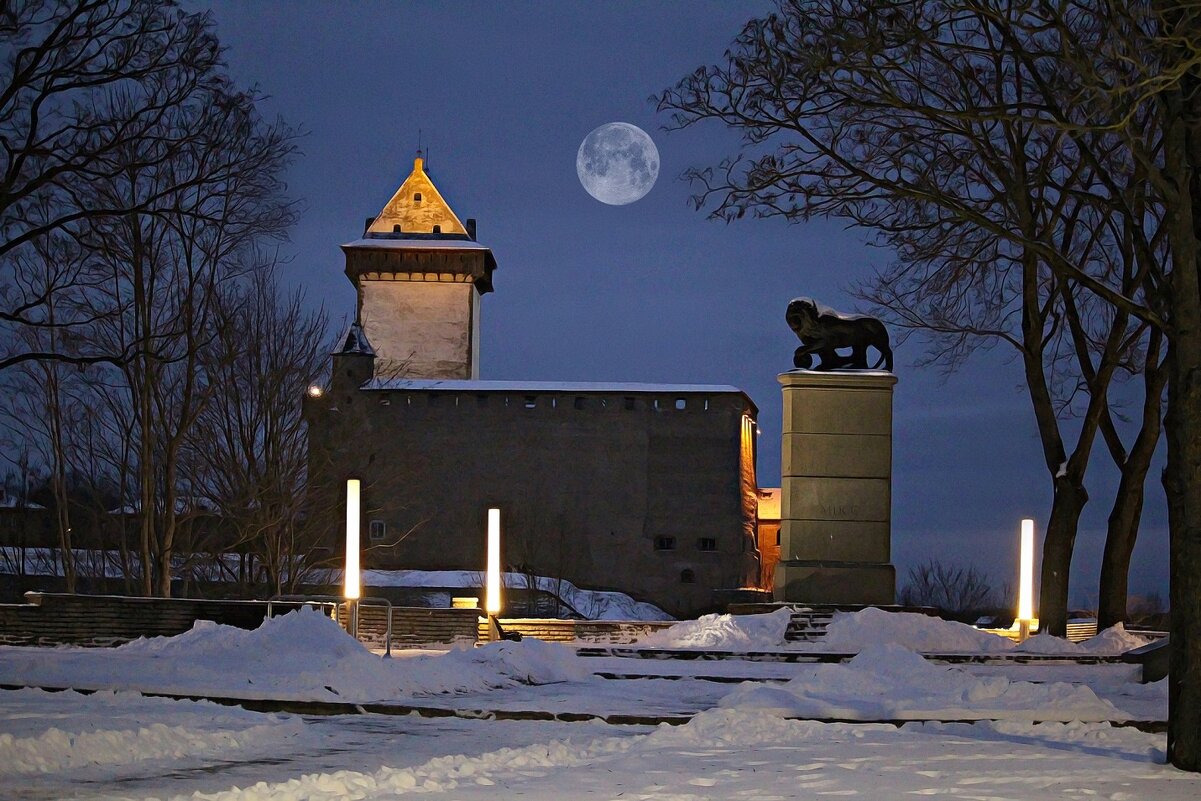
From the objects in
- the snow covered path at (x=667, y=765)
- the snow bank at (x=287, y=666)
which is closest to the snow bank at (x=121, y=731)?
the snow covered path at (x=667, y=765)

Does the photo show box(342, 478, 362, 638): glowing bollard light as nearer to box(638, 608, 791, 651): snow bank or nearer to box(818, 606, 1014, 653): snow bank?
box(638, 608, 791, 651): snow bank

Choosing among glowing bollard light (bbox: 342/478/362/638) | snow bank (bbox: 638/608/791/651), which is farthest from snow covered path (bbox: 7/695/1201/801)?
snow bank (bbox: 638/608/791/651)

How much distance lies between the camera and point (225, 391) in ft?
74.6

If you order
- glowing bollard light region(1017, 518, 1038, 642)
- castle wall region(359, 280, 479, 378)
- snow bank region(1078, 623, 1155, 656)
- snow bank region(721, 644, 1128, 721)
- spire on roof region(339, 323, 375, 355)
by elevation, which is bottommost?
snow bank region(1078, 623, 1155, 656)

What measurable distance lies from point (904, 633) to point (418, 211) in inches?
1808

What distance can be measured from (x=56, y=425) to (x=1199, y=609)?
20.8m

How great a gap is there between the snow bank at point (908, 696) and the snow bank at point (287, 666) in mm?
2621

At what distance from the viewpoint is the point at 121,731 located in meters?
7.09

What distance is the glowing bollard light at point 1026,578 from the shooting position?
55.0 feet

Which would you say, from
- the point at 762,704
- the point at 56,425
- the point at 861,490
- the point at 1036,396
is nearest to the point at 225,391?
the point at 56,425

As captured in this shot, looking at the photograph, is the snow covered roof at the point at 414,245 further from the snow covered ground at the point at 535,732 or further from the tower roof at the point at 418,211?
the snow covered ground at the point at 535,732

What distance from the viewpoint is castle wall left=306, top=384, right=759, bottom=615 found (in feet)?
153

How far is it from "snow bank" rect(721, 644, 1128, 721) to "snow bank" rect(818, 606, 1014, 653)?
138 inches

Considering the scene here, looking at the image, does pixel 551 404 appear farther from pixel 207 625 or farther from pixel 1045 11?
pixel 1045 11
